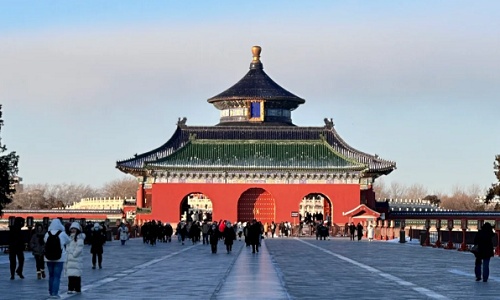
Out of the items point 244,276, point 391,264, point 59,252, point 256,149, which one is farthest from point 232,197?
point 59,252

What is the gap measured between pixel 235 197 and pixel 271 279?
5557 centimetres

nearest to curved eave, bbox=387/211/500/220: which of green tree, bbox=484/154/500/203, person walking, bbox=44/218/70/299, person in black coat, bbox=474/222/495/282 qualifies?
green tree, bbox=484/154/500/203

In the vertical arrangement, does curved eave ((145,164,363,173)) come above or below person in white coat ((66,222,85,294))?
above

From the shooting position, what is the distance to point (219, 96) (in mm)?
91312

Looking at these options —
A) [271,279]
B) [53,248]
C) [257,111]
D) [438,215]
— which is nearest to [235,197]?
[257,111]

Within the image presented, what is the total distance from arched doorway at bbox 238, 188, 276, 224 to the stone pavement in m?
43.3

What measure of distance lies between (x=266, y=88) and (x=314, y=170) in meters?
Result: 11.8

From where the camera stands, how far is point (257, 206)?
Result: 8375cm

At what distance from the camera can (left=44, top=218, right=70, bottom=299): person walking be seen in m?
21.8

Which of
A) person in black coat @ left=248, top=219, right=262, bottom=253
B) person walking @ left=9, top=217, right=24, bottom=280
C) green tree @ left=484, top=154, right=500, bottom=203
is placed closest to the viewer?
person walking @ left=9, top=217, right=24, bottom=280

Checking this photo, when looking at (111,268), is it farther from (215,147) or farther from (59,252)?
(215,147)

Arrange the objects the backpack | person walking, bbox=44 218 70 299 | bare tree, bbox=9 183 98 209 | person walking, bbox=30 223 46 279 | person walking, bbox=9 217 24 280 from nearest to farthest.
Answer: person walking, bbox=44 218 70 299
the backpack
person walking, bbox=30 223 46 279
person walking, bbox=9 217 24 280
bare tree, bbox=9 183 98 209

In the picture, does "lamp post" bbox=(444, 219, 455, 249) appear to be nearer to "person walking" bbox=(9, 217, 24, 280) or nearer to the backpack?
"person walking" bbox=(9, 217, 24, 280)

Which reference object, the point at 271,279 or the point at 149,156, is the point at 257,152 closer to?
the point at 149,156
